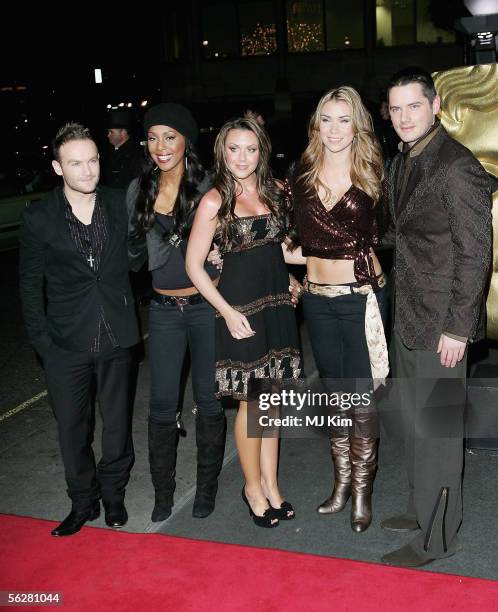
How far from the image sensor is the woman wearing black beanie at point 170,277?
348cm

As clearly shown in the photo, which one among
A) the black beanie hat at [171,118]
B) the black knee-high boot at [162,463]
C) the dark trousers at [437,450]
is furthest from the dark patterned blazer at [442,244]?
the black knee-high boot at [162,463]

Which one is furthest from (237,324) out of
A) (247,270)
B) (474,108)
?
(474,108)

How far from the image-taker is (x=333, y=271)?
10.9 ft

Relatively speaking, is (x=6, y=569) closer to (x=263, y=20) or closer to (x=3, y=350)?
(x=3, y=350)

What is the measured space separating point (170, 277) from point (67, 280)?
48 centimetres

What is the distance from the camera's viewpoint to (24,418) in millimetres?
5230

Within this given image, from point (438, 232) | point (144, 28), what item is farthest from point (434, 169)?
point (144, 28)

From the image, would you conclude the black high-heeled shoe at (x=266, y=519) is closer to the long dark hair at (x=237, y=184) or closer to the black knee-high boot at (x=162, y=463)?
the black knee-high boot at (x=162, y=463)

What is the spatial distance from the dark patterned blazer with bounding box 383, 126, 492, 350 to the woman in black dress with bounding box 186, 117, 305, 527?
0.60 m

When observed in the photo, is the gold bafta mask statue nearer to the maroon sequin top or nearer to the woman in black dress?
the maroon sequin top

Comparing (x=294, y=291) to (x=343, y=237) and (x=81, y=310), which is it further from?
(x=81, y=310)

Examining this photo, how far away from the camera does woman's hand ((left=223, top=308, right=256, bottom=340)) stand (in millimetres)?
3311

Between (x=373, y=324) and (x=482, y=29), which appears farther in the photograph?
(x=482, y=29)

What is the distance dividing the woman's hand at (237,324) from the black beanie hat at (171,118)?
2.90ft
